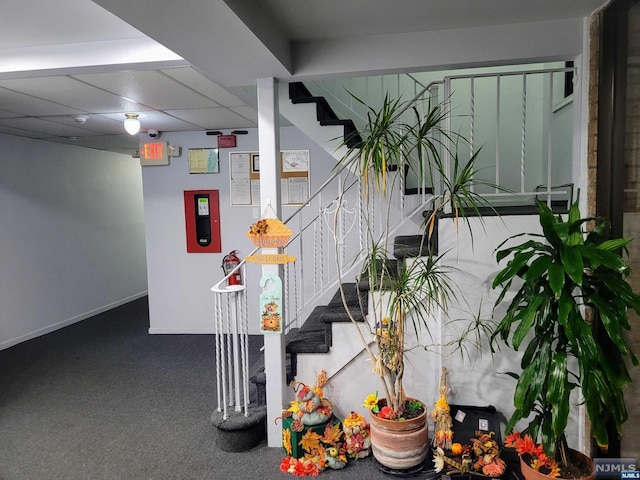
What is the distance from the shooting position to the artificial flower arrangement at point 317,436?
102 inches

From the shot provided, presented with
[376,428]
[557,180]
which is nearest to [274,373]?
[376,428]

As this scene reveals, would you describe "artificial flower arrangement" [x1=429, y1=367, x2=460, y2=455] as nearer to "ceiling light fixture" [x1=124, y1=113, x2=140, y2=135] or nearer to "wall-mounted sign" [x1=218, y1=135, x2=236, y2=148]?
"ceiling light fixture" [x1=124, y1=113, x2=140, y2=135]

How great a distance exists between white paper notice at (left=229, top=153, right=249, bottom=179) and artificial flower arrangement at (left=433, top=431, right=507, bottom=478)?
3.63 meters

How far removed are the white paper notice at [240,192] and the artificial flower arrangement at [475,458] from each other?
3479 millimetres

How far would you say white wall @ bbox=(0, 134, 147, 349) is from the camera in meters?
5.03

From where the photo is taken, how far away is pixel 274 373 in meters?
2.85

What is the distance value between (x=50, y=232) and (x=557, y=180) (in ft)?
19.6

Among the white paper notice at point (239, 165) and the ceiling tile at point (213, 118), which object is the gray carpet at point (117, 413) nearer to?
the white paper notice at point (239, 165)

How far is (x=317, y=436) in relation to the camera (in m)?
2.66

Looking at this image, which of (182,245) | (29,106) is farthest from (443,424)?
(29,106)

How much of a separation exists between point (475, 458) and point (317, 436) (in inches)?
37.4

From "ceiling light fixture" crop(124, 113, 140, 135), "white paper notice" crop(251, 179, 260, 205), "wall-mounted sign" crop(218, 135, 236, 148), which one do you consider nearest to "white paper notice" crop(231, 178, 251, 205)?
"white paper notice" crop(251, 179, 260, 205)

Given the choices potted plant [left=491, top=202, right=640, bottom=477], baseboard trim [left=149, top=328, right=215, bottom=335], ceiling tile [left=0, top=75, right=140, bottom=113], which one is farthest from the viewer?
baseboard trim [left=149, top=328, right=215, bottom=335]

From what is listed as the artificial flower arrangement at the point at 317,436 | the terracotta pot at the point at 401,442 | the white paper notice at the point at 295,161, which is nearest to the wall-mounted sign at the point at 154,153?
the white paper notice at the point at 295,161
